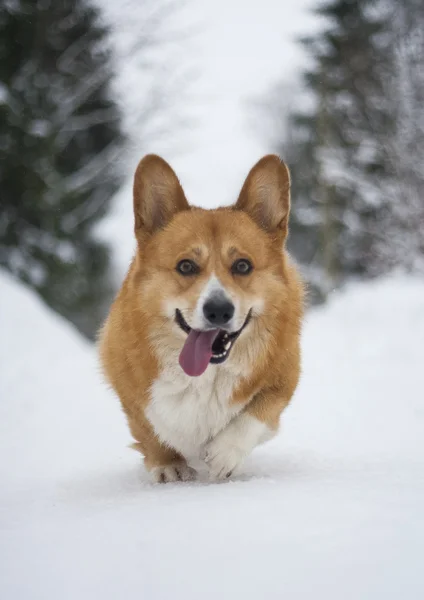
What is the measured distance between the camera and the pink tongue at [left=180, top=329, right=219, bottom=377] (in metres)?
3.46

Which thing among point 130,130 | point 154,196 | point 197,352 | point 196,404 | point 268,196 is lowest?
point 196,404

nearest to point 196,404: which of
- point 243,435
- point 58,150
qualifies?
point 243,435

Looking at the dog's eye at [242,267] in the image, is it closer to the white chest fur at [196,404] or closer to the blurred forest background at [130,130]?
the white chest fur at [196,404]

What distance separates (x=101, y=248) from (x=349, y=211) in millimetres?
6524

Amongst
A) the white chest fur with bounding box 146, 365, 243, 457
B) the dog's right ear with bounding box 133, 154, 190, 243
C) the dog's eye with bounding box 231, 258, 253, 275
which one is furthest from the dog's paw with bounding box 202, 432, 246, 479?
the dog's right ear with bounding box 133, 154, 190, 243

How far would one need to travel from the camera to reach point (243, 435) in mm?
3477

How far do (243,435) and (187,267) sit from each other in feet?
2.74

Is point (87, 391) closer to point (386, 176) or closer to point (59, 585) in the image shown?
point (59, 585)

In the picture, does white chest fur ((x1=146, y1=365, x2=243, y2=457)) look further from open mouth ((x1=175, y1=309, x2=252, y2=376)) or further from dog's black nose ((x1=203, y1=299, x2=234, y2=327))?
dog's black nose ((x1=203, y1=299, x2=234, y2=327))

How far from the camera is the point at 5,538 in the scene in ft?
8.05

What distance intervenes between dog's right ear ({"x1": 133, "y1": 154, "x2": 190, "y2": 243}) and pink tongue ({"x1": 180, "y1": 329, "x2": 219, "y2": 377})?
26.2 inches

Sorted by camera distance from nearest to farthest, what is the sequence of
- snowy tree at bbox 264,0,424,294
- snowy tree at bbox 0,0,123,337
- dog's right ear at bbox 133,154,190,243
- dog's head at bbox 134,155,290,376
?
dog's head at bbox 134,155,290,376 → dog's right ear at bbox 133,154,190,243 → snowy tree at bbox 0,0,123,337 → snowy tree at bbox 264,0,424,294

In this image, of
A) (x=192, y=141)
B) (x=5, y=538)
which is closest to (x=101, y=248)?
(x=192, y=141)

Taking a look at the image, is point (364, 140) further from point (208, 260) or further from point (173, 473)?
point (173, 473)
